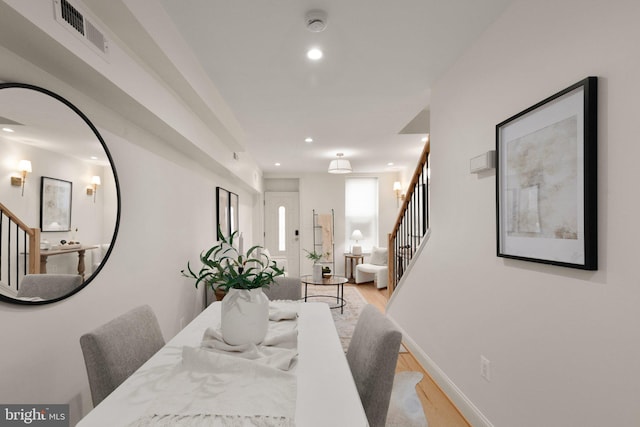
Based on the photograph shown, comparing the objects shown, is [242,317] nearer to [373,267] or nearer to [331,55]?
[331,55]

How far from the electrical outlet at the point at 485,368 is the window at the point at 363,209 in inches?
224

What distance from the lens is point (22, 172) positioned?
137 centimetres

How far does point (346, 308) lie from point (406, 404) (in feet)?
Result: 8.60

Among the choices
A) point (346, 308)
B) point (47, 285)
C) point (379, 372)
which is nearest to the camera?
point (379, 372)

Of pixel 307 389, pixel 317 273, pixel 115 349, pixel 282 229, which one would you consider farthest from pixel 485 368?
pixel 282 229

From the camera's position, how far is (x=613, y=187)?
1.21 meters

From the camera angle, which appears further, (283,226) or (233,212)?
(283,226)

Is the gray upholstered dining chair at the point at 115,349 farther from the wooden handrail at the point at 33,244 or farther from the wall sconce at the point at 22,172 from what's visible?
the wall sconce at the point at 22,172

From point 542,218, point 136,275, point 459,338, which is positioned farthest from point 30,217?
point 459,338

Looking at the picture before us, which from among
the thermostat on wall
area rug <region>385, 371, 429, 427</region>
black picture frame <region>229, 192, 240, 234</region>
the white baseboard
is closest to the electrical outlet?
the white baseboard

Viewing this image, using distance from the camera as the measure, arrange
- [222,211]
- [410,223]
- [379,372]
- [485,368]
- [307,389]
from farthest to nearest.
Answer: [222,211]
[410,223]
[485,368]
[379,372]
[307,389]

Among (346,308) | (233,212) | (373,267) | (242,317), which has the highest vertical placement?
(233,212)

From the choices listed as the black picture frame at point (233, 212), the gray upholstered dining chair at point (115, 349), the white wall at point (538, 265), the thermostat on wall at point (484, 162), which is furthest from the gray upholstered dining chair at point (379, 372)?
the black picture frame at point (233, 212)

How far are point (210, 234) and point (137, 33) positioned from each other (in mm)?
2653
